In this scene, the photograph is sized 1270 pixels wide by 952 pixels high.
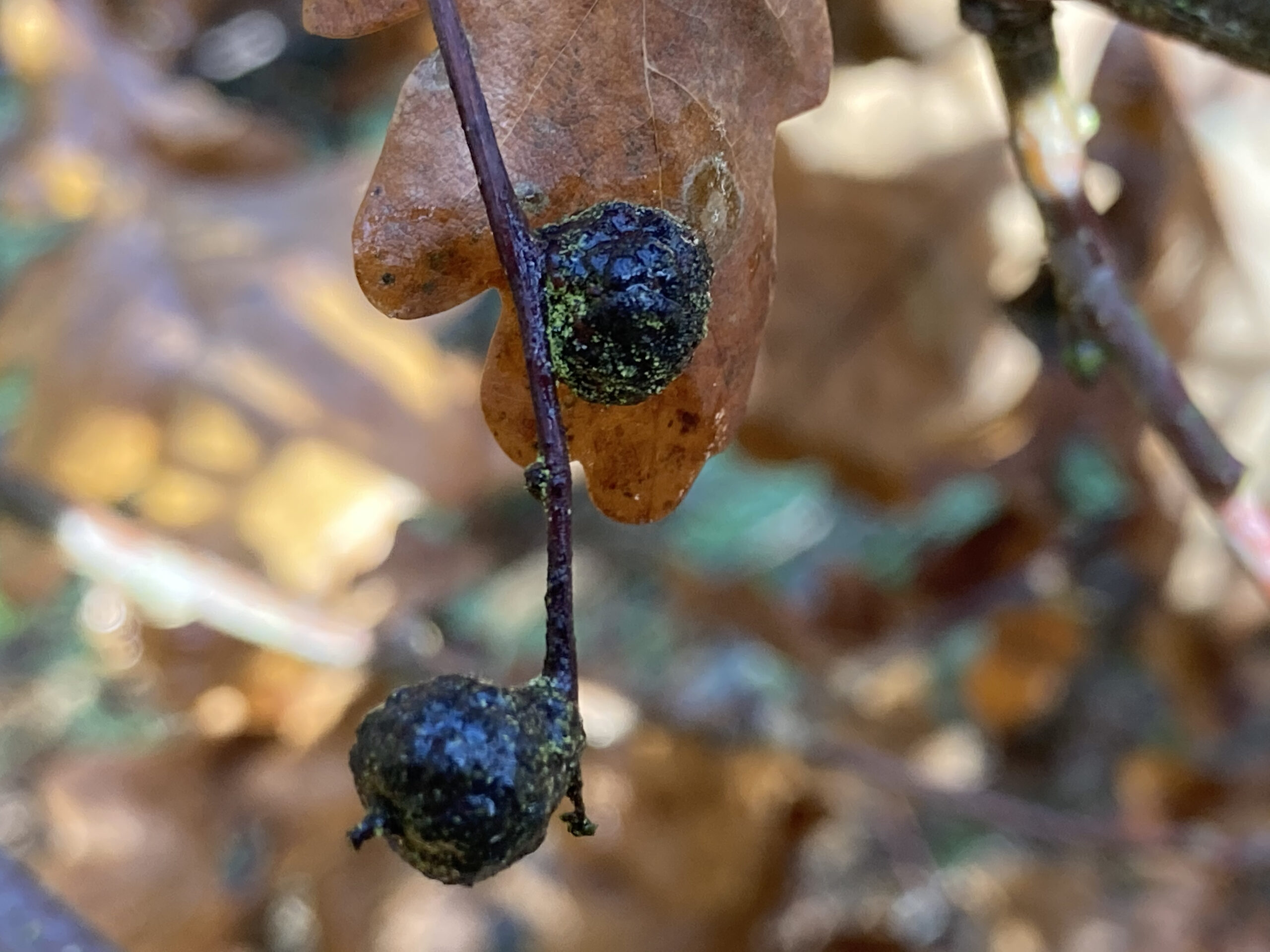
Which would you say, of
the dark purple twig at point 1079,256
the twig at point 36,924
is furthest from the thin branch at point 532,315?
the twig at point 36,924

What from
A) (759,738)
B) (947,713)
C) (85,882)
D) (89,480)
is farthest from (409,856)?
(947,713)

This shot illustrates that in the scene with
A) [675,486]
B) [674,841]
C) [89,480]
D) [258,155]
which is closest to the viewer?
[675,486]

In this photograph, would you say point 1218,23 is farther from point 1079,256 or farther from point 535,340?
point 535,340

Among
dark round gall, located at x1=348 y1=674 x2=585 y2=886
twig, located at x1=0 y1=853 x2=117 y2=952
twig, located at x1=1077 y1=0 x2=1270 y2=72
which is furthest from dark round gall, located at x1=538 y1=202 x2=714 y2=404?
twig, located at x1=0 y1=853 x2=117 y2=952

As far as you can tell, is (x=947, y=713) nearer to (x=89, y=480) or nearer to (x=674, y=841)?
(x=674, y=841)

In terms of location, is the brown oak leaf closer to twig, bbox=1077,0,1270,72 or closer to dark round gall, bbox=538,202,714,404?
→ dark round gall, bbox=538,202,714,404
